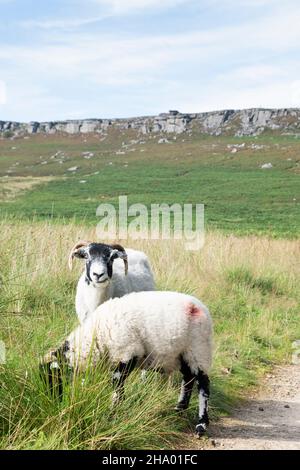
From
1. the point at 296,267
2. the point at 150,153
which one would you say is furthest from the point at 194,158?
the point at 296,267

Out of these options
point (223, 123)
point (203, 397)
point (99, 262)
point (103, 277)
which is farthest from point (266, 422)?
point (223, 123)

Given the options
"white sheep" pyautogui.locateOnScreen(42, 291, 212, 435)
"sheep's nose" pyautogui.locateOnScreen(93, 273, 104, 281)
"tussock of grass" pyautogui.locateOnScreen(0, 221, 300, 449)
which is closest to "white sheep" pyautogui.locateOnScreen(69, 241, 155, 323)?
"sheep's nose" pyautogui.locateOnScreen(93, 273, 104, 281)

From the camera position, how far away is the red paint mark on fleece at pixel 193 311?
20.3 ft

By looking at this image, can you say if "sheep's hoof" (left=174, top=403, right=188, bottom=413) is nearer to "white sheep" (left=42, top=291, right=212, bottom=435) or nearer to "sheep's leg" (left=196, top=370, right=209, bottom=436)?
"white sheep" (left=42, top=291, right=212, bottom=435)

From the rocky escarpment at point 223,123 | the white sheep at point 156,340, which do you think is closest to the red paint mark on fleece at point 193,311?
the white sheep at point 156,340

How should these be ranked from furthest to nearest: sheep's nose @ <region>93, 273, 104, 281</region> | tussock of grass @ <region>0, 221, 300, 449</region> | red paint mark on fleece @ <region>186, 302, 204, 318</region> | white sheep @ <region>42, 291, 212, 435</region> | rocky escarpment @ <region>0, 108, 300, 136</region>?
rocky escarpment @ <region>0, 108, 300, 136</region> < sheep's nose @ <region>93, 273, 104, 281</region> < red paint mark on fleece @ <region>186, 302, 204, 318</region> < white sheep @ <region>42, 291, 212, 435</region> < tussock of grass @ <region>0, 221, 300, 449</region>

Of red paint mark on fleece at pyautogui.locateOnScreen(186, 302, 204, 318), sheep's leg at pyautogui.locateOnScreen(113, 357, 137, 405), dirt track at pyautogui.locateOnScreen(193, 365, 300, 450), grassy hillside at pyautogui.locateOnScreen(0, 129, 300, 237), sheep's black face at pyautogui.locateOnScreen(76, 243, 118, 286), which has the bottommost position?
dirt track at pyautogui.locateOnScreen(193, 365, 300, 450)

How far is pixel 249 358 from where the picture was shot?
9.04m

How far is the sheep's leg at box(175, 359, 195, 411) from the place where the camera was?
6.27 meters

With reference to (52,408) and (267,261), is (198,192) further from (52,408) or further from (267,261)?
(52,408)

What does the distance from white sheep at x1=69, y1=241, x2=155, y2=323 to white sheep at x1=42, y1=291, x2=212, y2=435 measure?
116 centimetres

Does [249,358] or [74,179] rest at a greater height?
[74,179]

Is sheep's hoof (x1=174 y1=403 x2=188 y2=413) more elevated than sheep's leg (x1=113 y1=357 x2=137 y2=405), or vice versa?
sheep's leg (x1=113 y1=357 x2=137 y2=405)

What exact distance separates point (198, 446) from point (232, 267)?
7694mm
